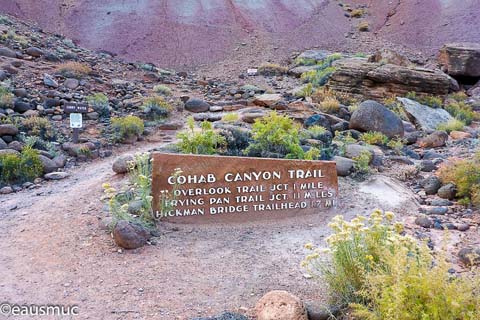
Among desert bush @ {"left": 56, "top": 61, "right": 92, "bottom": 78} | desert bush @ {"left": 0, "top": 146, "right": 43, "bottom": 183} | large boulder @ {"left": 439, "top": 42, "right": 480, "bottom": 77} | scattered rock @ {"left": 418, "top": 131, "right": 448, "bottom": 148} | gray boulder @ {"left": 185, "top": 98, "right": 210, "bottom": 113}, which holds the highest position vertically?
large boulder @ {"left": 439, "top": 42, "right": 480, "bottom": 77}

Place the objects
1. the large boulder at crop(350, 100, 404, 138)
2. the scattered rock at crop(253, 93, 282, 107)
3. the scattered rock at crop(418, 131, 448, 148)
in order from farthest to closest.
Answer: the scattered rock at crop(253, 93, 282, 107), the large boulder at crop(350, 100, 404, 138), the scattered rock at crop(418, 131, 448, 148)

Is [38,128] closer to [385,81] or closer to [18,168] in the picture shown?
[18,168]

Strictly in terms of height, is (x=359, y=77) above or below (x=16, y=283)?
above

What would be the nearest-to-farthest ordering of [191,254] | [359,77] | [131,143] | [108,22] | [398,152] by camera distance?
[191,254] < [398,152] < [131,143] < [359,77] < [108,22]

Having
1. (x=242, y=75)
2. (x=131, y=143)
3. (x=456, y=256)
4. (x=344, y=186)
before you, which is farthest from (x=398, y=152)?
(x=242, y=75)

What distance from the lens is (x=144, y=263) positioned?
4.50 m

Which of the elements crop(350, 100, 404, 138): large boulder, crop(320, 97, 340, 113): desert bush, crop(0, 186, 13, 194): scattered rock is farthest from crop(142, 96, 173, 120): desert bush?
crop(0, 186, 13, 194): scattered rock

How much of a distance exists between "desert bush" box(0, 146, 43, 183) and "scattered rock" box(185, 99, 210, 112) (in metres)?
6.71

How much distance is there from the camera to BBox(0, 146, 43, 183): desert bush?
7359 mm

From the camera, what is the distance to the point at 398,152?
941 cm

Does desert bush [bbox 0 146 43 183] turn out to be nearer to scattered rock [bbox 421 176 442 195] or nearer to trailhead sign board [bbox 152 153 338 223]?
trailhead sign board [bbox 152 153 338 223]

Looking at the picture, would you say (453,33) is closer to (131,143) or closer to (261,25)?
(261,25)

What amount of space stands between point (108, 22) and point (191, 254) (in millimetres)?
25579

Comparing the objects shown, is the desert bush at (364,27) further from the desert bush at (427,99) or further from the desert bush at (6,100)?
the desert bush at (6,100)
